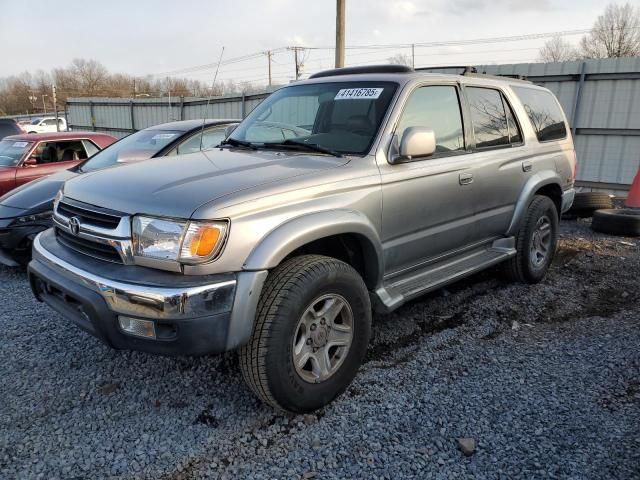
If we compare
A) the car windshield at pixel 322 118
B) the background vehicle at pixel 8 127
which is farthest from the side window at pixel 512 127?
the background vehicle at pixel 8 127

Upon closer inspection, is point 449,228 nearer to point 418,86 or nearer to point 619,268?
point 418,86

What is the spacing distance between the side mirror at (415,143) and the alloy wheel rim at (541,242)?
2177 mm

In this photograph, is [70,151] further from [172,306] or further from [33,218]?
[172,306]

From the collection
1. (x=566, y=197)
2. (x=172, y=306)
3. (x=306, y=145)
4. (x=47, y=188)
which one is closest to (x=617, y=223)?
(x=566, y=197)

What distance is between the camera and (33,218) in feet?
16.4

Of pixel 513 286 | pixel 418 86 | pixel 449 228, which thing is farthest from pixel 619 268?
pixel 418 86

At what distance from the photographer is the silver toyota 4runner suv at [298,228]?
2330 mm

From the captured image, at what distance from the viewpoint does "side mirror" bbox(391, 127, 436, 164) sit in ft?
9.94

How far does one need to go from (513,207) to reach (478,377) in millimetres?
1825

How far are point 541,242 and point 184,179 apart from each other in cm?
373

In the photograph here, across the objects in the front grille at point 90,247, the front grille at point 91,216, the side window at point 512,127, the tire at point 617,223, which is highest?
the side window at point 512,127

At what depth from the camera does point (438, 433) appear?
2588 millimetres

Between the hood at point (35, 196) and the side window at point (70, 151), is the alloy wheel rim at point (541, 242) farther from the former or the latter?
the side window at point (70, 151)

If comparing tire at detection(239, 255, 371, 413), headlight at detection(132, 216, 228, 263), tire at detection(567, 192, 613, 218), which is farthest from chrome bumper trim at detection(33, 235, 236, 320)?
tire at detection(567, 192, 613, 218)
